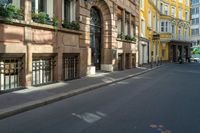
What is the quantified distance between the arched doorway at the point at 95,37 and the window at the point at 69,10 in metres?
4.07

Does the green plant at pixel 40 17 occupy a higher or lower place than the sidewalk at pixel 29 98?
higher

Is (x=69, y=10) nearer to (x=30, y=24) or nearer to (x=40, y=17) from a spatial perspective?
(x=40, y=17)

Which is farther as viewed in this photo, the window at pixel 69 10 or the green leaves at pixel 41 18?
the window at pixel 69 10

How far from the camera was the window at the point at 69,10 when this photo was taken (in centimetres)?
1412

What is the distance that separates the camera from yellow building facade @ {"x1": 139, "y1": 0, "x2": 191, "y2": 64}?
37375 millimetres

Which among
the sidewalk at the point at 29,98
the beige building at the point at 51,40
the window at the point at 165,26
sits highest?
the window at the point at 165,26

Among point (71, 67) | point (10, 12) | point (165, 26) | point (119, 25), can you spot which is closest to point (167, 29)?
point (165, 26)

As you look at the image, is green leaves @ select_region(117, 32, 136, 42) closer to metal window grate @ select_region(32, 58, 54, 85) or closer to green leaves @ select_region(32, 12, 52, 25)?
metal window grate @ select_region(32, 58, 54, 85)

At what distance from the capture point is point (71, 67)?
47.0ft

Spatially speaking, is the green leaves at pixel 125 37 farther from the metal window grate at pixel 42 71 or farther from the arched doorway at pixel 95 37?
the metal window grate at pixel 42 71

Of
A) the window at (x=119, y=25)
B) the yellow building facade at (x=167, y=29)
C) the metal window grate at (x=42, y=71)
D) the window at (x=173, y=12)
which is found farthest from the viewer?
the window at (x=173, y=12)

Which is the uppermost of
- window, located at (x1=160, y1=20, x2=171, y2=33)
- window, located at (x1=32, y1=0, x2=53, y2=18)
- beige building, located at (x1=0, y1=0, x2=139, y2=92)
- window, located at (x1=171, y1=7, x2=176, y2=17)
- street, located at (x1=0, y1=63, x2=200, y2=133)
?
window, located at (x1=171, y1=7, x2=176, y2=17)

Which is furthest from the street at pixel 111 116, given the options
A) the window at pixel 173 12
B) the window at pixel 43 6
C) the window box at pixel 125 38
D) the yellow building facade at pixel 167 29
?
the window at pixel 173 12

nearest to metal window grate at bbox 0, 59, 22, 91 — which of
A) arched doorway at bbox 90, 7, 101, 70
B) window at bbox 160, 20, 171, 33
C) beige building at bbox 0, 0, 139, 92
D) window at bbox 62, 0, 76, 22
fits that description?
beige building at bbox 0, 0, 139, 92
